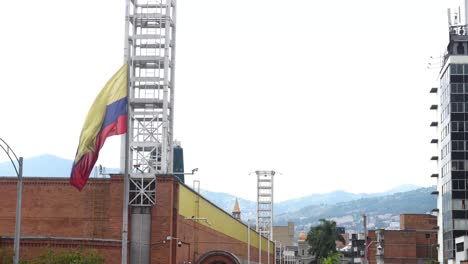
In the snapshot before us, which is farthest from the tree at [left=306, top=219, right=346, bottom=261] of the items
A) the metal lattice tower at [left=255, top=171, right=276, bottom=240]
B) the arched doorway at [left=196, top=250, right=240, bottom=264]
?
the arched doorway at [left=196, top=250, right=240, bottom=264]

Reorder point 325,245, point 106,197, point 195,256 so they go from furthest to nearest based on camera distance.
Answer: point 325,245
point 195,256
point 106,197

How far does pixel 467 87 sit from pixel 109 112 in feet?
232

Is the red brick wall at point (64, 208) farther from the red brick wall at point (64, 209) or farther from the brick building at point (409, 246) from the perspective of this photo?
the brick building at point (409, 246)

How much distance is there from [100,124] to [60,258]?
1933 centimetres

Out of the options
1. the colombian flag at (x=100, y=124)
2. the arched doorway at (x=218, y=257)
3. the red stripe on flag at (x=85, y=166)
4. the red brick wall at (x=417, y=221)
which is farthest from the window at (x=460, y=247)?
the red stripe on flag at (x=85, y=166)

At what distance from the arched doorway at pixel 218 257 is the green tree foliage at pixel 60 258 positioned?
66.4ft

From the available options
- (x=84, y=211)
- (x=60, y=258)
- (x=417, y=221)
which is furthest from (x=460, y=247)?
(x=417, y=221)

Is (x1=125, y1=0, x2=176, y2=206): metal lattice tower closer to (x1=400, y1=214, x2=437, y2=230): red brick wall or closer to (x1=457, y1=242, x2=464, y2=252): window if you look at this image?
(x1=457, y1=242, x2=464, y2=252): window

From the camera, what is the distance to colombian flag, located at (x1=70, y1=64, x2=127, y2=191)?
28906mm

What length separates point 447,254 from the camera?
317 feet

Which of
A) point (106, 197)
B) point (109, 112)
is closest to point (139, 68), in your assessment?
point (106, 197)

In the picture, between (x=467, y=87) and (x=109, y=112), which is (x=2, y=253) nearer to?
(x=109, y=112)

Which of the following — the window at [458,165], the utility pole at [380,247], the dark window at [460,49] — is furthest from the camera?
the utility pole at [380,247]

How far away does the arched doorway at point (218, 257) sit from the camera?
6819 centimetres
